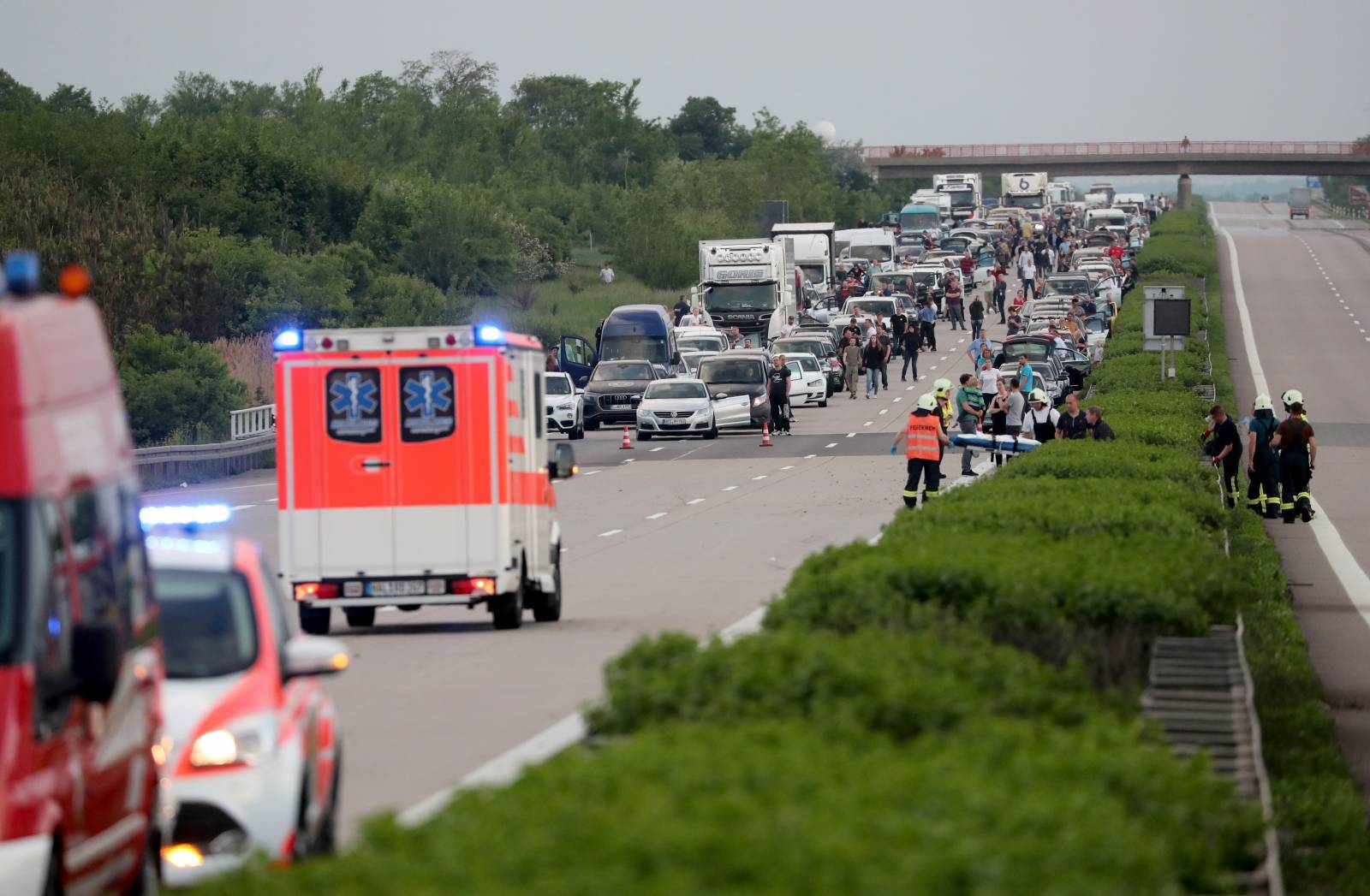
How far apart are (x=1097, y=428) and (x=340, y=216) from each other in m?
64.0

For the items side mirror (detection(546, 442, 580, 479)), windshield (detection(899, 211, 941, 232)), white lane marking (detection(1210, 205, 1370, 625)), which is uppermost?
windshield (detection(899, 211, 941, 232))

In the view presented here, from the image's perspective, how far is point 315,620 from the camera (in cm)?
1952

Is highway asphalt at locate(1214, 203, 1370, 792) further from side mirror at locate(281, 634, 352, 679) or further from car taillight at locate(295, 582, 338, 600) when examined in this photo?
car taillight at locate(295, 582, 338, 600)

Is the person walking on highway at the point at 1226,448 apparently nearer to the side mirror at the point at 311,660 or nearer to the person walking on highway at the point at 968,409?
the person walking on highway at the point at 968,409

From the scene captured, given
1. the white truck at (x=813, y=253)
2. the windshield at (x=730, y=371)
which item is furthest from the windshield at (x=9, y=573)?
the white truck at (x=813, y=253)

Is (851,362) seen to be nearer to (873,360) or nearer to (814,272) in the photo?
(873,360)

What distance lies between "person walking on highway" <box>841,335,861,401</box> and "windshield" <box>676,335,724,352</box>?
316cm

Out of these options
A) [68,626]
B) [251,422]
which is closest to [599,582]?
[68,626]

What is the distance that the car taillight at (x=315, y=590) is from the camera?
1888cm

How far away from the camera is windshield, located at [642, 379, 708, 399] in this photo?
4869 cm

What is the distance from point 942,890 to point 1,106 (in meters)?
143

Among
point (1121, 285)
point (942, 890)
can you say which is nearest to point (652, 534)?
point (942, 890)

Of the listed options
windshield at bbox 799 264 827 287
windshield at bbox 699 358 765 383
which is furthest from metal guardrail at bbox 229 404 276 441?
windshield at bbox 799 264 827 287

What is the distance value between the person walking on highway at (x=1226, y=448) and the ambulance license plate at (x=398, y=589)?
1384 cm
